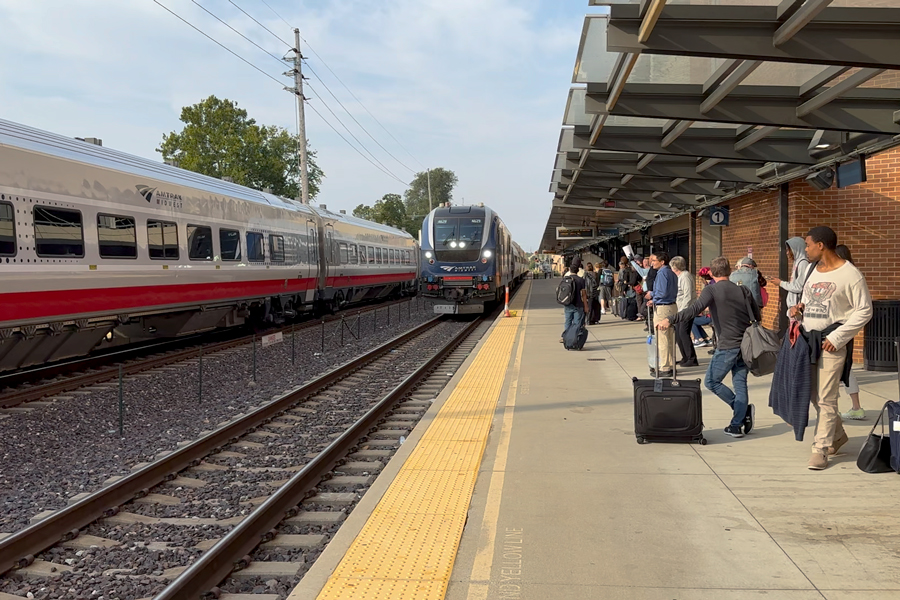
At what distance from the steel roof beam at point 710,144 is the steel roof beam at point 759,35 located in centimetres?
366

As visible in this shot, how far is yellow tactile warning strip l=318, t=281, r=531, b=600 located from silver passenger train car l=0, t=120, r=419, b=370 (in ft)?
18.5

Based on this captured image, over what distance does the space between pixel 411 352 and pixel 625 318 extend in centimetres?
755

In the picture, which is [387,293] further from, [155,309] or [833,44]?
[833,44]

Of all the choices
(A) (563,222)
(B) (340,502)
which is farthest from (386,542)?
(A) (563,222)

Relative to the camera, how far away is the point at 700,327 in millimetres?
12125

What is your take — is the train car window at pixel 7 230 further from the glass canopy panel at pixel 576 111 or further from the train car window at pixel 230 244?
the glass canopy panel at pixel 576 111

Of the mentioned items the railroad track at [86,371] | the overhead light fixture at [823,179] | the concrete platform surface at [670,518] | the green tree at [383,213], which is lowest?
the concrete platform surface at [670,518]

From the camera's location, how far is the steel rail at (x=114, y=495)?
4.18 m

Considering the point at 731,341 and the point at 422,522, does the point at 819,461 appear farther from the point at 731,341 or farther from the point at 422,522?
the point at 422,522

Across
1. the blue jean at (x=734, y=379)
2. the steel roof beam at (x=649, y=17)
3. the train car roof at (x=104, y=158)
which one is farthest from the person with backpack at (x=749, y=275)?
the train car roof at (x=104, y=158)

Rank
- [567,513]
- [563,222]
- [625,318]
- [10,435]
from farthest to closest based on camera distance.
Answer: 1. [563,222]
2. [625,318]
3. [10,435]
4. [567,513]

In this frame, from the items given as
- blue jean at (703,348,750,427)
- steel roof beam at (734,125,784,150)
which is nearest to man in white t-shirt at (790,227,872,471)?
blue jean at (703,348,750,427)

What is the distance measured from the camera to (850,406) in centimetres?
707

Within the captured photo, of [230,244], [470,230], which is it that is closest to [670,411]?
[230,244]
